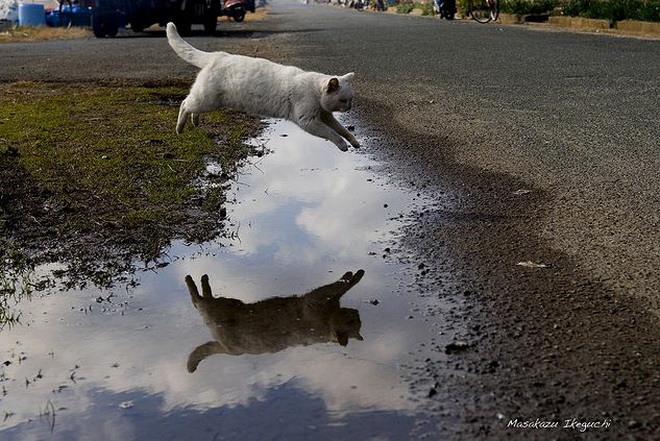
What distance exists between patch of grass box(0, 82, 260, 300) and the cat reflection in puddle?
670mm

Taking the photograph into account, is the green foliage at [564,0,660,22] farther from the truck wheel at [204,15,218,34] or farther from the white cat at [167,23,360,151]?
the white cat at [167,23,360,151]

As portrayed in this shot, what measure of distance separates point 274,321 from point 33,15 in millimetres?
33834

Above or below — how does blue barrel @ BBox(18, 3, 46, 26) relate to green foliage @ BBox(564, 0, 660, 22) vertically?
below

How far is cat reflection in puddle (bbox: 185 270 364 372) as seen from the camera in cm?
354

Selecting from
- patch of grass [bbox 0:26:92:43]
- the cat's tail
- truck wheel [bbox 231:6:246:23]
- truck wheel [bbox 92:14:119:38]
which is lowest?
patch of grass [bbox 0:26:92:43]

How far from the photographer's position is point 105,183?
6090mm

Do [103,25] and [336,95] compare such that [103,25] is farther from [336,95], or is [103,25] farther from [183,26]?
[336,95]

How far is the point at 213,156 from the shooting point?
281 inches

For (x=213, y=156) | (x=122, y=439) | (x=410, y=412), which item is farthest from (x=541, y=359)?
(x=213, y=156)

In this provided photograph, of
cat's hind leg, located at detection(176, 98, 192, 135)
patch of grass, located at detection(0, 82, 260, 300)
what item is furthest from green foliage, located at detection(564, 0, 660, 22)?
cat's hind leg, located at detection(176, 98, 192, 135)

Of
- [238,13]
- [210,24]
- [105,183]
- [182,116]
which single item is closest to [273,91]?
[182,116]

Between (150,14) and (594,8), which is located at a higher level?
(594,8)

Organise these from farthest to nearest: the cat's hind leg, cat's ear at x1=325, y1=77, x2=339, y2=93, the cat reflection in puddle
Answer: the cat's hind leg < cat's ear at x1=325, y1=77, x2=339, y2=93 < the cat reflection in puddle

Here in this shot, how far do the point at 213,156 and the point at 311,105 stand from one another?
1012 mm
